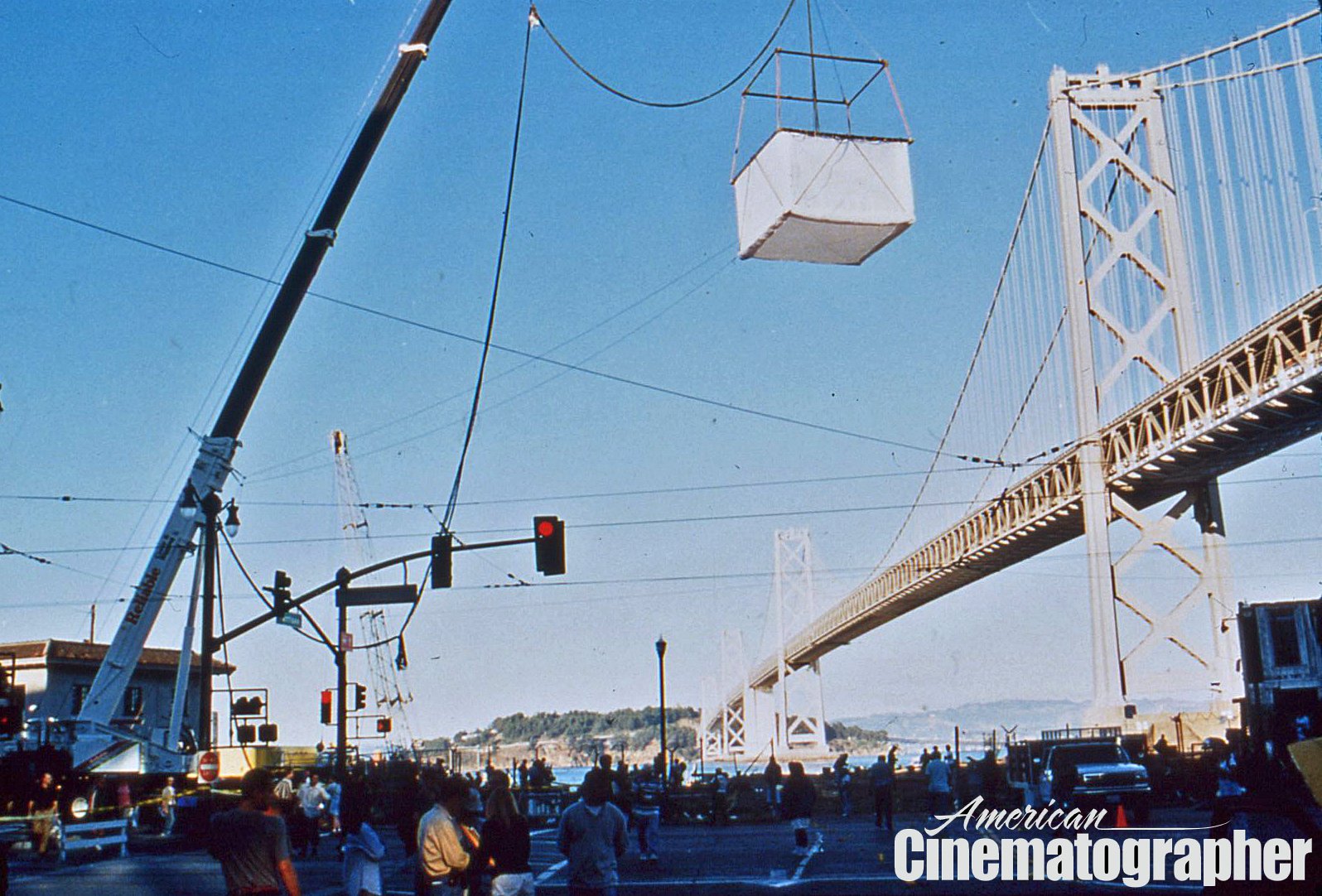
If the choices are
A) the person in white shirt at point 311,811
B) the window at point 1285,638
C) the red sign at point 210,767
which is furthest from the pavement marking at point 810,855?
the red sign at point 210,767

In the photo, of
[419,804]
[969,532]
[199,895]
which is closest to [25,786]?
[199,895]

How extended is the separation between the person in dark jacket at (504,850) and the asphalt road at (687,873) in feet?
21.8

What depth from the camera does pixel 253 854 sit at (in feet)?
30.5

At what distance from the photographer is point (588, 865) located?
10.3 m

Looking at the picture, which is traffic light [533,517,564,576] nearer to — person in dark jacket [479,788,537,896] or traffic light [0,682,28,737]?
traffic light [0,682,28,737]

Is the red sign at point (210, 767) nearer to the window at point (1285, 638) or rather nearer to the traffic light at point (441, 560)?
the traffic light at point (441, 560)

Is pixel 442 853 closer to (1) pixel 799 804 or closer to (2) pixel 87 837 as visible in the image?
(1) pixel 799 804

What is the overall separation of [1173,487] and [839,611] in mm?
35442

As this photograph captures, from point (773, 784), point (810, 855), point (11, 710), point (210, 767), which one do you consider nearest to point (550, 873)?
point (810, 855)

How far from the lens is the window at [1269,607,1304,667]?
78.1 feet

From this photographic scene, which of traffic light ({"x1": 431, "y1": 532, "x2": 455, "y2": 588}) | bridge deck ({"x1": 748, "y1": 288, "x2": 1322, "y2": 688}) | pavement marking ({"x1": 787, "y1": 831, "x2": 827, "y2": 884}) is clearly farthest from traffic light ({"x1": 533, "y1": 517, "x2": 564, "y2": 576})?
bridge deck ({"x1": 748, "y1": 288, "x2": 1322, "y2": 688})

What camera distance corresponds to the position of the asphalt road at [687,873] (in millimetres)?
16484

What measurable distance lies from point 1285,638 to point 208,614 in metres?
18.8

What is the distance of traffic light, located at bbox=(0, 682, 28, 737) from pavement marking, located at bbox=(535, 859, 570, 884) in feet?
22.6
